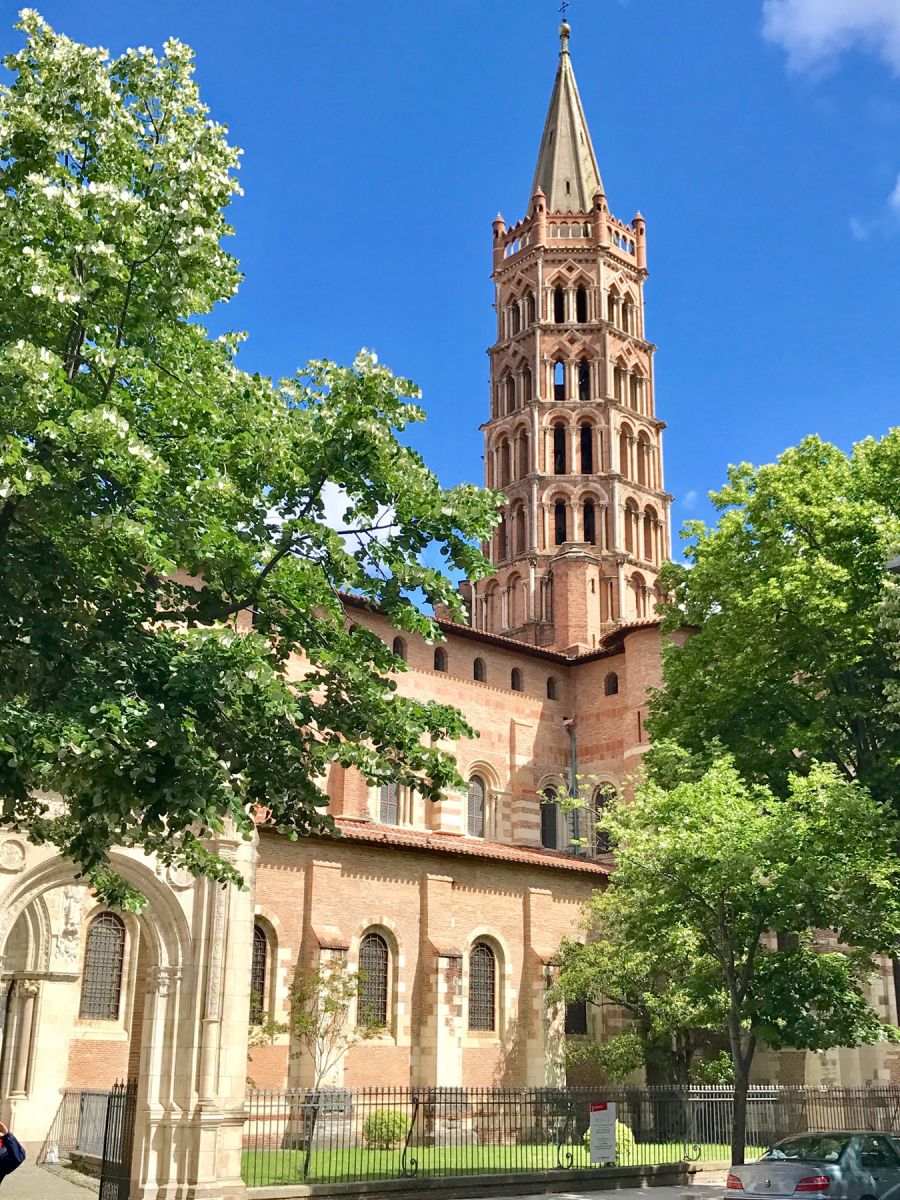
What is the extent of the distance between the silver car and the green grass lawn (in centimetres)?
686

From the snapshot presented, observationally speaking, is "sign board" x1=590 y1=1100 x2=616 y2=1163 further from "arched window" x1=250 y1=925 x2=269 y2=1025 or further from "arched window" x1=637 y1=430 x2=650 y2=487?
"arched window" x1=637 y1=430 x2=650 y2=487

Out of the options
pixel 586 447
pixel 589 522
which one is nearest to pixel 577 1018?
pixel 589 522

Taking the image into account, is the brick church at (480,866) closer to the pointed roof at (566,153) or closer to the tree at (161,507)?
the pointed roof at (566,153)

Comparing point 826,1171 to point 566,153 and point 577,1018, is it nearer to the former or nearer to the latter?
point 577,1018

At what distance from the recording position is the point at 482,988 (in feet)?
113

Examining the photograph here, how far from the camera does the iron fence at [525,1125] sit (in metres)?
24.2

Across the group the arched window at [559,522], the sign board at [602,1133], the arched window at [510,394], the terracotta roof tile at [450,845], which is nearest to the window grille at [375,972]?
the terracotta roof tile at [450,845]

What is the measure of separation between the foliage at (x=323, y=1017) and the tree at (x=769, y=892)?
7787 millimetres

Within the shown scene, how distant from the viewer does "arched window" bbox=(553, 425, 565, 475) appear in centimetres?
6019

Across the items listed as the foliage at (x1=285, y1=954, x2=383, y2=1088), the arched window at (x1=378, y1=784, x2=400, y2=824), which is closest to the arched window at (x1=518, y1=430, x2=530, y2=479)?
the arched window at (x1=378, y1=784, x2=400, y2=824)

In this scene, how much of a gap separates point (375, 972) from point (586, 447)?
34664 mm

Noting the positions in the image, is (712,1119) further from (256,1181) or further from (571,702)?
(571,702)

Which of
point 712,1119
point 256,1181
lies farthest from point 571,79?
point 256,1181

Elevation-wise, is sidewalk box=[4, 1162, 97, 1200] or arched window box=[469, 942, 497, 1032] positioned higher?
arched window box=[469, 942, 497, 1032]
